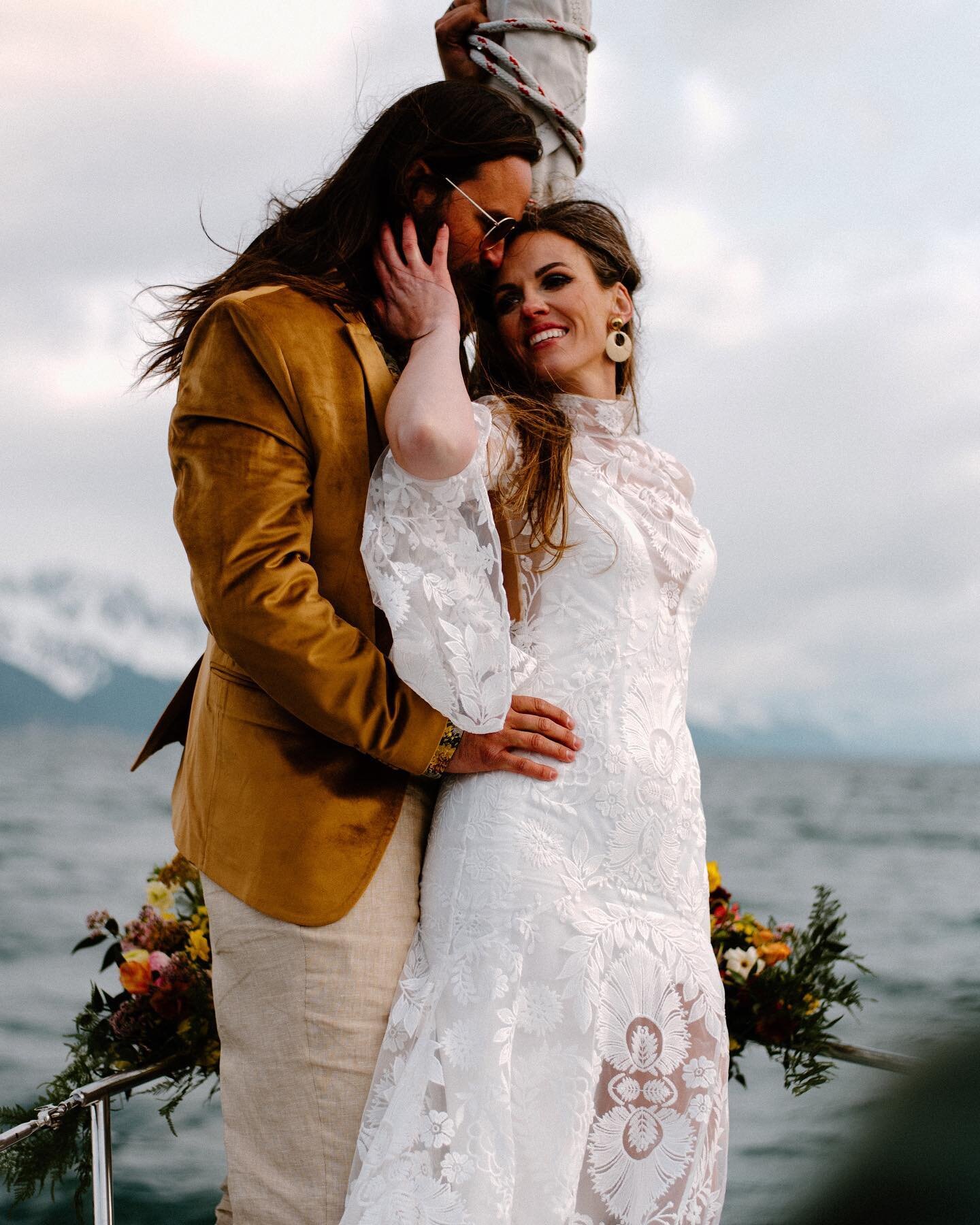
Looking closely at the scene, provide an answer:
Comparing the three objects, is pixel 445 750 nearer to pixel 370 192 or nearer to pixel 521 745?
pixel 521 745

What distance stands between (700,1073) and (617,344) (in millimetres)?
1409

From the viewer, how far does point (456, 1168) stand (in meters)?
1.76

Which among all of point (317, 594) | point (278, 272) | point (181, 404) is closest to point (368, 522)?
point (317, 594)

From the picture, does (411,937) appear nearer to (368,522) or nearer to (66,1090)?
(368,522)

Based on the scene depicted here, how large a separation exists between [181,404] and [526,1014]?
3.41 feet

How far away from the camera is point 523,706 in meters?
2.02

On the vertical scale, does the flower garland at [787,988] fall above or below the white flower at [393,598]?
below

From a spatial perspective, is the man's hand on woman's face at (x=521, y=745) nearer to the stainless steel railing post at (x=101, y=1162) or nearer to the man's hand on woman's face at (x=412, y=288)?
the man's hand on woman's face at (x=412, y=288)

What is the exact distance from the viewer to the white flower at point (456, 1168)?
1.75 metres

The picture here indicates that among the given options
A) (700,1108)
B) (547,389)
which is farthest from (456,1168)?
(547,389)

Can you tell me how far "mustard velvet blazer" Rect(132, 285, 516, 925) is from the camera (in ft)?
6.09

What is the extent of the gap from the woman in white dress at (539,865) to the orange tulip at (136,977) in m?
0.95

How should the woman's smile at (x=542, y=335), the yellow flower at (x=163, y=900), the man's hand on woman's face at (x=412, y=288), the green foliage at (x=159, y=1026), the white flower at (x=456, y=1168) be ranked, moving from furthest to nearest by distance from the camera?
the yellow flower at (x=163, y=900)
the green foliage at (x=159, y=1026)
the woman's smile at (x=542, y=335)
the man's hand on woman's face at (x=412, y=288)
the white flower at (x=456, y=1168)

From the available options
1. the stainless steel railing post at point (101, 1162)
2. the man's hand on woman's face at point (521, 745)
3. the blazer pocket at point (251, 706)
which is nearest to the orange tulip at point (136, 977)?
the stainless steel railing post at point (101, 1162)
